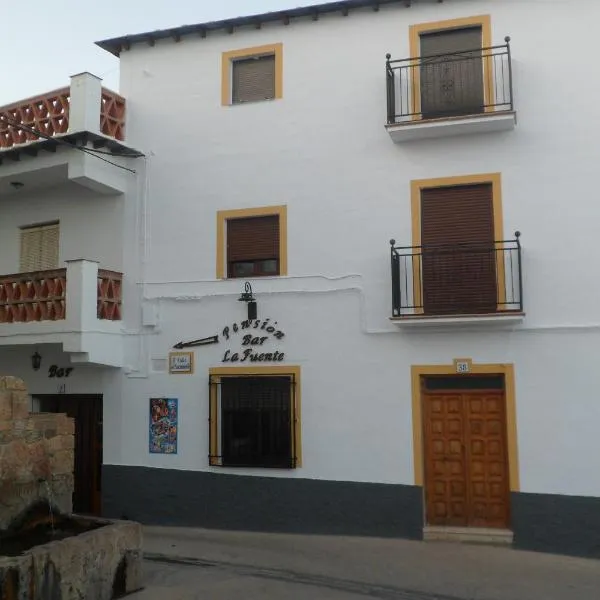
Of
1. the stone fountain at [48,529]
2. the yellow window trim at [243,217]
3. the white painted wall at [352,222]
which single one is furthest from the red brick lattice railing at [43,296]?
the stone fountain at [48,529]

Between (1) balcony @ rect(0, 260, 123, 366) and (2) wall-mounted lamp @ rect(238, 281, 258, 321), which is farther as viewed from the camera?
(2) wall-mounted lamp @ rect(238, 281, 258, 321)

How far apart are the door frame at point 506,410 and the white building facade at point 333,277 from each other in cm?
3

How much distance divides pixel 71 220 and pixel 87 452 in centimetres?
385

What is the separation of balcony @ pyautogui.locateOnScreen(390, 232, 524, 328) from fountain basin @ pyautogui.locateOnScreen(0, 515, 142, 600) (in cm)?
433

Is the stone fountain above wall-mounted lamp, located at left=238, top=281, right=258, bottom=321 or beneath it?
beneath

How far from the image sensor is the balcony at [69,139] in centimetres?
1016

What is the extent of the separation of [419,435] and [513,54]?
5323 mm

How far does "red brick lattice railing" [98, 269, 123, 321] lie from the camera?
10.2m

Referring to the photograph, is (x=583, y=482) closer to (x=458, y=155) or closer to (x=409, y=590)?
(x=409, y=590)

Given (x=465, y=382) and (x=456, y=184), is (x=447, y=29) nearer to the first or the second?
(x=456, y=184)

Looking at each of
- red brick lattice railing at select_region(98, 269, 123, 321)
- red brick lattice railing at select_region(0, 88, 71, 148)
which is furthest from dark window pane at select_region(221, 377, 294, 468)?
red brick lattice railing at select_region(0, 88, 71, 148)

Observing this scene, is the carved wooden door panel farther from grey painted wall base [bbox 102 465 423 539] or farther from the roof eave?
the roof eave

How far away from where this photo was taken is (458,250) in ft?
29.5

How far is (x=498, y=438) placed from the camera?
894 cm
